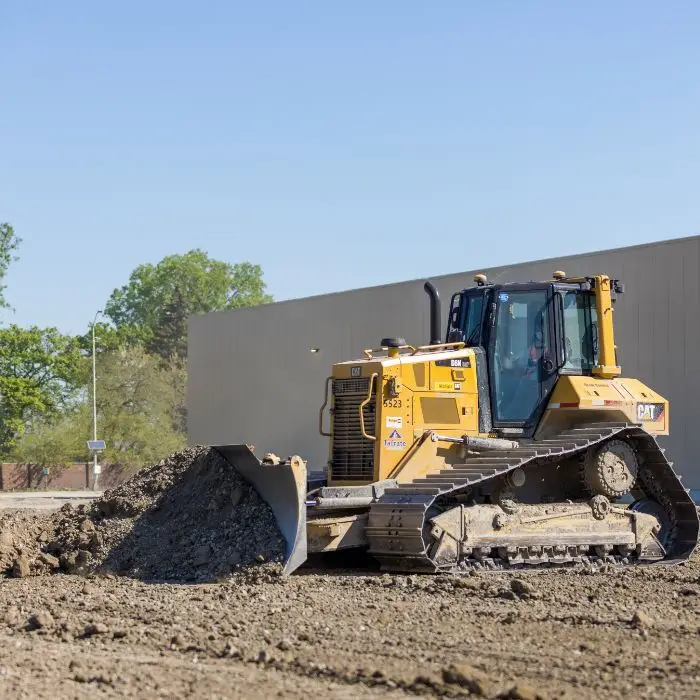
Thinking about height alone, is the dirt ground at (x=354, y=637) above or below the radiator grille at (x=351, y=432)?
below

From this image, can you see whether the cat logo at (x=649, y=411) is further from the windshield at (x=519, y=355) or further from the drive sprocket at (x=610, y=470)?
the windshield at (x=519, y=355)

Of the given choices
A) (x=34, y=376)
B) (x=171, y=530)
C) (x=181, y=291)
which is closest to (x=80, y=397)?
(x=34, y=376)

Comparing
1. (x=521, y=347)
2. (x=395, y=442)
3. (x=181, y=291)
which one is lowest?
(x=395, y=442)

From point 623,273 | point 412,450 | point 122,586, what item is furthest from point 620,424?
point 623,273

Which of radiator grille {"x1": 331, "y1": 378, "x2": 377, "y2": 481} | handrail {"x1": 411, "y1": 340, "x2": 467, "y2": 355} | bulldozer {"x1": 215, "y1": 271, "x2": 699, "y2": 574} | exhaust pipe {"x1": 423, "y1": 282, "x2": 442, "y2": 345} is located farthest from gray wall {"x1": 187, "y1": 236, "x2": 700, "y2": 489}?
radiator grille {"x1": 331, "y1": 378, "x2": 377, "y2": 481}

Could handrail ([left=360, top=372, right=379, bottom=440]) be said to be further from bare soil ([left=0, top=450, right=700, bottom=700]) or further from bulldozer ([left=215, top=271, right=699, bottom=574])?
bare soil ([left=0, top=450, right=700, bottom=700])

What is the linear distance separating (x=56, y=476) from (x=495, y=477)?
162ft

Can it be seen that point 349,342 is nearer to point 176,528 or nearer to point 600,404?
point 600,404

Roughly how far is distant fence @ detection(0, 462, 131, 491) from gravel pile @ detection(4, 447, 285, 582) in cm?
4440

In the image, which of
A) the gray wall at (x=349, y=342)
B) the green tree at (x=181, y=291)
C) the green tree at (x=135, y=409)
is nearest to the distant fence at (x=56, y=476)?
the green tree at (x=135, y=409)

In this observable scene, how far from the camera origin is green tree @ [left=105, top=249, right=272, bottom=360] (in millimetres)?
101688

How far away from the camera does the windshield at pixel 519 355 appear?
1384 centimetres

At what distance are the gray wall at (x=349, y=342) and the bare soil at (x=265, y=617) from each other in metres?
10.8

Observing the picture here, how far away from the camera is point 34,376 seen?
2739 inches
